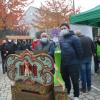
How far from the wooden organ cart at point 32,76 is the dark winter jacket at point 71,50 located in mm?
619

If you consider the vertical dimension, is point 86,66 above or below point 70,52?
below

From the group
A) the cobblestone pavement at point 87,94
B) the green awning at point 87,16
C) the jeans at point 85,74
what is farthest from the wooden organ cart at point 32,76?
the green awning at point 87,16

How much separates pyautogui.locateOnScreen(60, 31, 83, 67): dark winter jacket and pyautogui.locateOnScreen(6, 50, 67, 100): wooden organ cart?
0.62m

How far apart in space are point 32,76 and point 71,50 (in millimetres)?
1042

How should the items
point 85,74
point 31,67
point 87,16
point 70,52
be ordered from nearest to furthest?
point 31,67, point 70,52, point 85,74, point 87,16

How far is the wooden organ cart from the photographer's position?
Result: 19.1 feet

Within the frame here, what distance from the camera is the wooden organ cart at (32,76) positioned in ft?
19.1

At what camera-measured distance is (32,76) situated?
5.98 meters

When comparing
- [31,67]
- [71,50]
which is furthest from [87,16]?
[31,67]

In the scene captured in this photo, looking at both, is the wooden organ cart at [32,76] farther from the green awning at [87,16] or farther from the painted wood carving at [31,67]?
the green awning at [87,16]

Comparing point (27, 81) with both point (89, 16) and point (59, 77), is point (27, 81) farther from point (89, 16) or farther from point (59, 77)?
point (89, 16)

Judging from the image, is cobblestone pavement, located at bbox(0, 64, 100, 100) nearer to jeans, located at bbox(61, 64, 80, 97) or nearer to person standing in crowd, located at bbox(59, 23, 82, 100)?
jeans, located at bbox(61, 64, 80, 97)

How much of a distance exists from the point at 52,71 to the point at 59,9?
23300 mm

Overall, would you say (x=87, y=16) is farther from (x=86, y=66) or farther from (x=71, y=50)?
(x=71, y=50)
